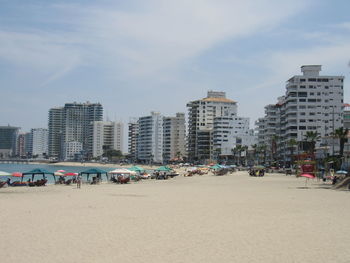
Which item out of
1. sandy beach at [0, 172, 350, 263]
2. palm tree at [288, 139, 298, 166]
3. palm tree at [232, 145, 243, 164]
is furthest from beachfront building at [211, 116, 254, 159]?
sandy beach at [0, 172, 350, 263]

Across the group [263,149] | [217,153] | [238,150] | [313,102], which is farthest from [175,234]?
[217,153]

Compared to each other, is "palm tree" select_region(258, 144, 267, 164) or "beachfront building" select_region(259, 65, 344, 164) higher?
"beachfront building" select_region(259, 65, 344, 164)

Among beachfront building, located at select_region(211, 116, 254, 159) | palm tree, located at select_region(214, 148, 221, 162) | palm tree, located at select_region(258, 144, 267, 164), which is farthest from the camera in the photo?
palm tree, located at select_region(214, 148, 221, 162)

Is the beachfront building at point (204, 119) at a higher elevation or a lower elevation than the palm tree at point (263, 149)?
higher

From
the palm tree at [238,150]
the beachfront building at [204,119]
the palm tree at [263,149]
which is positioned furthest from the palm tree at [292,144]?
the beachfront building at [204,119]

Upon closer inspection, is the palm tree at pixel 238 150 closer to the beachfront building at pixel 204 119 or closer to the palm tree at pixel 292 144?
the beachfront building at pixel 204 119

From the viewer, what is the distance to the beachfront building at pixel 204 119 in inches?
7160

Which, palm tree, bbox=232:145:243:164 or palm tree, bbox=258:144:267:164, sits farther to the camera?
palm tree, bbox=232:145:243:164

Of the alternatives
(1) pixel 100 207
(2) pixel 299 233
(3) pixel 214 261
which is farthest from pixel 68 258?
(1) pixel 100 207

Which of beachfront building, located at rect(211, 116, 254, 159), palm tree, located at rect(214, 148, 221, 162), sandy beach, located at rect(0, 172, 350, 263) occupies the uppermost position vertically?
beachfront building, located at rect(211, 116, 254, 159)

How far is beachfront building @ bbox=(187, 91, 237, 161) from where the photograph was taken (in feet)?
597

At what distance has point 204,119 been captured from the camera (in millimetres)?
184500

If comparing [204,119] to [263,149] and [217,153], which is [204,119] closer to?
[217,153]

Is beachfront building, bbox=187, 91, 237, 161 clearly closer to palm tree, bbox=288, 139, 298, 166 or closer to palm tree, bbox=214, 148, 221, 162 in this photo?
palm tree, bbox=214, 148, 221, 162
